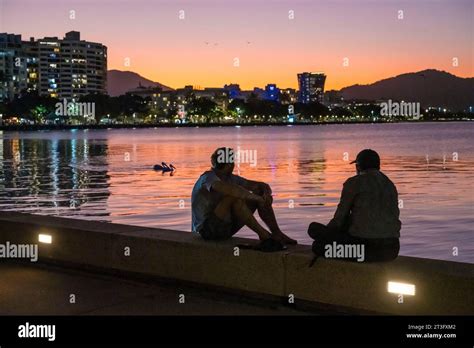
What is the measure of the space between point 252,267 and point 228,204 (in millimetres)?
842

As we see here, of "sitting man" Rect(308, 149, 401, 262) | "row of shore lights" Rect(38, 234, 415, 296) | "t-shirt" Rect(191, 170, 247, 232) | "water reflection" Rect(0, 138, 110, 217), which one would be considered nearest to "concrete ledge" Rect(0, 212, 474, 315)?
"row of shore lights" Rect(38, 234, 415, 296)

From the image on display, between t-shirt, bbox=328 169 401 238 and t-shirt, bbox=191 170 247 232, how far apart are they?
5.78 feet

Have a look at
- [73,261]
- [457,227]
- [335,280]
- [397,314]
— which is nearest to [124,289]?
[73,261]

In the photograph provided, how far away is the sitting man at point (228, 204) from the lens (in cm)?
863

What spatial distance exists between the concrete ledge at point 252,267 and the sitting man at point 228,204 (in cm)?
20

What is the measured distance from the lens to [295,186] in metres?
36.2

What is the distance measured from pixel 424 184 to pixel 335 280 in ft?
98.0

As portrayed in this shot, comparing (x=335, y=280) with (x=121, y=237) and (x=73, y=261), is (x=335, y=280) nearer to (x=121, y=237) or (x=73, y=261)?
(x=121, y=237)

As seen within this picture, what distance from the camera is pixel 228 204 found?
8820 millimetres
